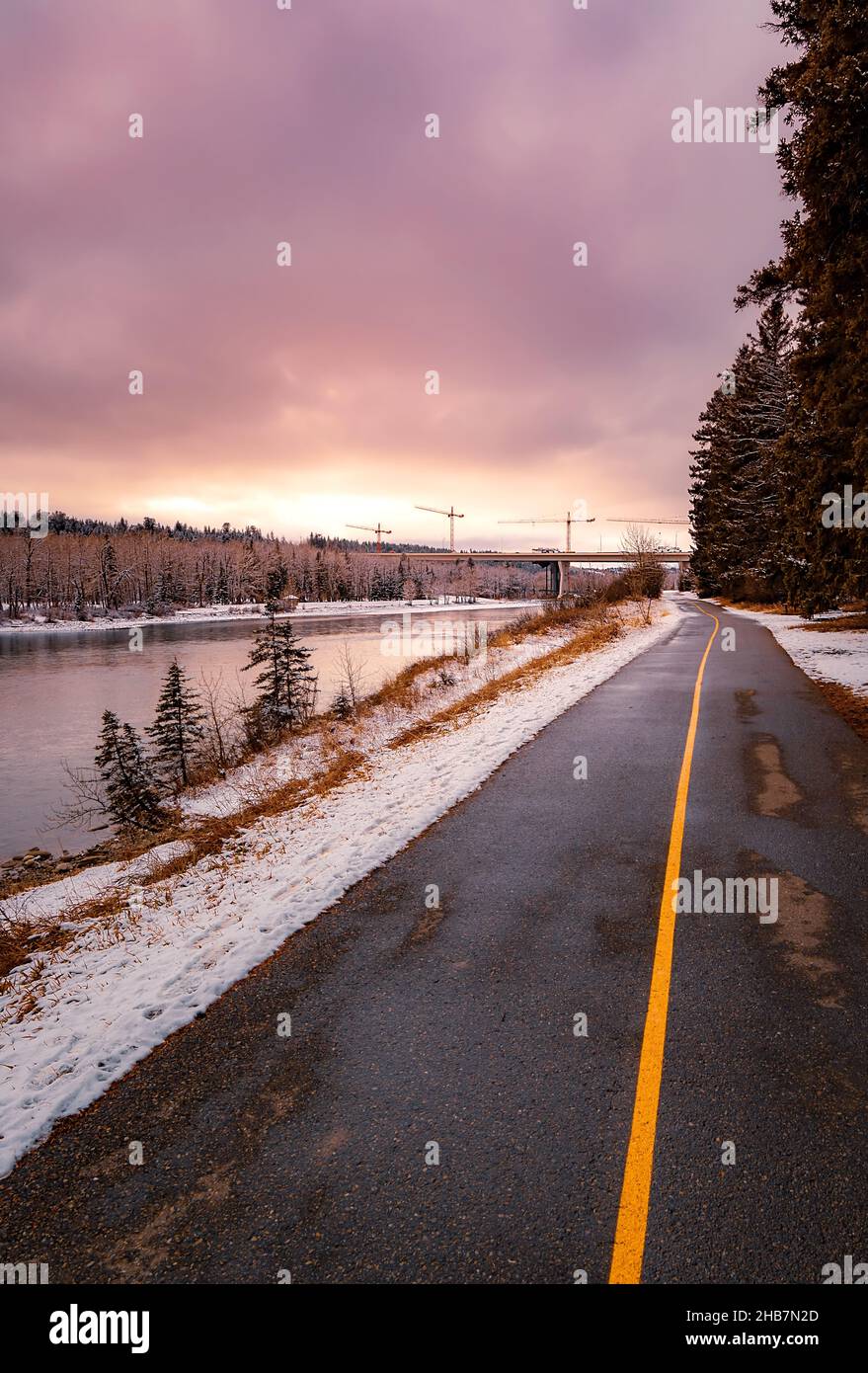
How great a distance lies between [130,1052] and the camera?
13.7ft

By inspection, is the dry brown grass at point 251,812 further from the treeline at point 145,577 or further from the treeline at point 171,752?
the treeline at point 145,577

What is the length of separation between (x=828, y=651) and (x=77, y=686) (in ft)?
109

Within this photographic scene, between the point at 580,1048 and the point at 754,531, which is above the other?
the point at 754,531

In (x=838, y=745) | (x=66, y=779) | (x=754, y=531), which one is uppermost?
(x=754, y=531)

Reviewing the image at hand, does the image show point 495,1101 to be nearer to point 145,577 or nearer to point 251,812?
point 251,812

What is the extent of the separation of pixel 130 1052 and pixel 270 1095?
1178mm

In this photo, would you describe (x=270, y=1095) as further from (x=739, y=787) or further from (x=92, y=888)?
(x=739, y=787)

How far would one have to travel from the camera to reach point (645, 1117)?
3404mm

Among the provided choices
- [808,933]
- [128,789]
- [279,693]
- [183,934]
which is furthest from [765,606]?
[183,934]

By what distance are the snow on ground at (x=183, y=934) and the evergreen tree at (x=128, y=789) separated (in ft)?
12.0

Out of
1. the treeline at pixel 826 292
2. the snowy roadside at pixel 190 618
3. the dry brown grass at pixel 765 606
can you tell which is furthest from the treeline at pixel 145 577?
the treeline at pixel 826 292

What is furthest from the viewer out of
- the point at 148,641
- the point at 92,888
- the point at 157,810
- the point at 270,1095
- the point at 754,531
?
the point at 148,641

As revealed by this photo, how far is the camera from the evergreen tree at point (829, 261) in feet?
34.7
